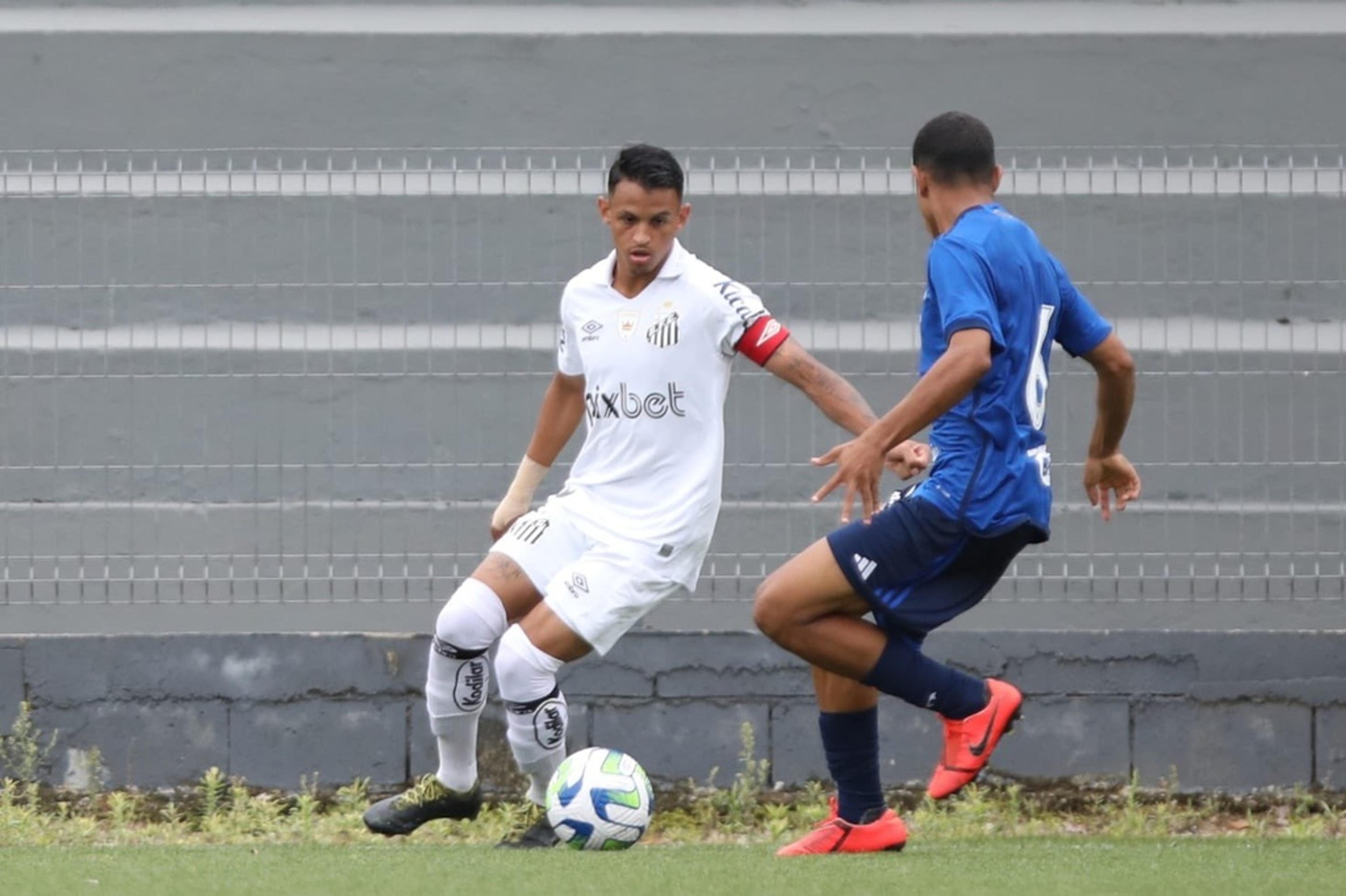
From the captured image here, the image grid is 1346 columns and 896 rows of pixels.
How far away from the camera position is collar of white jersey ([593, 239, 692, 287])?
5828mm

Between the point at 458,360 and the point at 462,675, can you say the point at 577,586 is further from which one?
the point at 458,360

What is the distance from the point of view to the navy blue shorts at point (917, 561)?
5.33m

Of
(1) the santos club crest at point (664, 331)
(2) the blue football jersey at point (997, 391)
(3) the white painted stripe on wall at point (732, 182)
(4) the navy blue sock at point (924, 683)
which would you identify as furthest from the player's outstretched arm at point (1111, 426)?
(3) the white painted stripe on wall at point (732, 182)

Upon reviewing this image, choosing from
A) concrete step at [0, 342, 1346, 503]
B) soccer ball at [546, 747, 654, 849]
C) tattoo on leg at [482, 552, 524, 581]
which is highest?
concrete step at [0, 342, 1346, 503]

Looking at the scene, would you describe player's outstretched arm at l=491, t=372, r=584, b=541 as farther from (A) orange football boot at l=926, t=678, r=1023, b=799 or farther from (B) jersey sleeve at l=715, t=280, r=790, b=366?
(A) orange football boot at l=926, t=678, r=1023, b=799

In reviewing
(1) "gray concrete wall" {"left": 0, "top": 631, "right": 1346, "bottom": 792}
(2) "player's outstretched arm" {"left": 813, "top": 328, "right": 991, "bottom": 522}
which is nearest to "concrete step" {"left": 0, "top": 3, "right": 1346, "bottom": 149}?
(1) "gray concrete wall" {"left": 0, "top": 631, "right": 1346, "bottom": 792}

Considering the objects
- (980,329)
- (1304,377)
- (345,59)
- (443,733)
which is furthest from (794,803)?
(345,59)

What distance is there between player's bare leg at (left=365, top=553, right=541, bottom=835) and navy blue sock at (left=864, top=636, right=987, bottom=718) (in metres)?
1.09

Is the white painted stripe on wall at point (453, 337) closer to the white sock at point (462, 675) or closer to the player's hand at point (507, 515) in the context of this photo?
the player's hand at point (507, 515)

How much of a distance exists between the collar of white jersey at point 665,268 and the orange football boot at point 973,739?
1493 mm

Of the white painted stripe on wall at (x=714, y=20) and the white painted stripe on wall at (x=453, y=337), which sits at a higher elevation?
the white painted stripe on wall at (x=714, y=20)

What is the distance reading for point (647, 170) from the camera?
18.7 ft

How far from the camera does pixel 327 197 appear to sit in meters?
7.85

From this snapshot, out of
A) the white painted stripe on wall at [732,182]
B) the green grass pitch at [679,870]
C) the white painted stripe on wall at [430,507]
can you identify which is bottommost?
the green grass pitch at [679,870]
